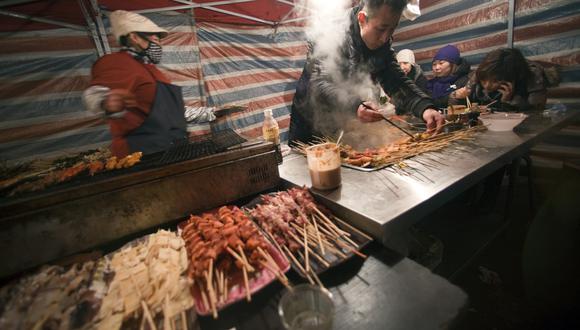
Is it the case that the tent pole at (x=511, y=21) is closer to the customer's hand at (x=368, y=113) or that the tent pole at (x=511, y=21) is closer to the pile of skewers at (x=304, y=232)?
the customer's hand at (x=368, y=113)

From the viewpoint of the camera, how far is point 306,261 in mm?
1451

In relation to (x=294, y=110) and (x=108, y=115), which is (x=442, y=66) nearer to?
(x=294, y=110)

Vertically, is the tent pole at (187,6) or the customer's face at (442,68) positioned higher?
the tent pole at (187,6)

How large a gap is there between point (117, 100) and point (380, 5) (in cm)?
405

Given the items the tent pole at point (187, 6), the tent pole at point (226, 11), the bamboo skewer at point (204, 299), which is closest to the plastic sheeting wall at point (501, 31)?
the tent pole at point (226, 11)

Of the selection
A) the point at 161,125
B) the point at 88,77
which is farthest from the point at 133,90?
the point at 88,77

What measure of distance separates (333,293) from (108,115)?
3.98m

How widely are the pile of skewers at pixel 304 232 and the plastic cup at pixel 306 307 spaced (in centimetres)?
15

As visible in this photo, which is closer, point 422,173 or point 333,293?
point 333,293

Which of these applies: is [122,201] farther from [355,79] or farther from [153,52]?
[355,79]

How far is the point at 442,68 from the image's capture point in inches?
262

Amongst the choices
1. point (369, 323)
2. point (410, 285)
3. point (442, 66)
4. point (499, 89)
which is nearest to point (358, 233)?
point (410, 285)

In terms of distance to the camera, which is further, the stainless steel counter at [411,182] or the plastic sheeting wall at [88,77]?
the plastic sheeting wall at [88,77]

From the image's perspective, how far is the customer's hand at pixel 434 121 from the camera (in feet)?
11.3
